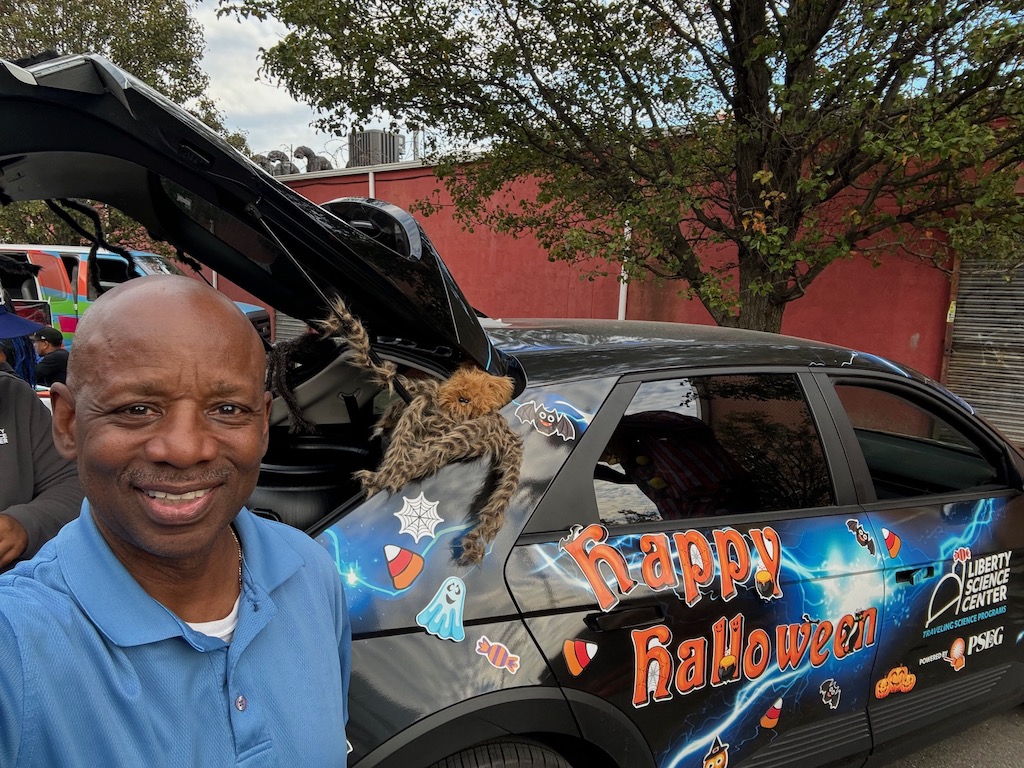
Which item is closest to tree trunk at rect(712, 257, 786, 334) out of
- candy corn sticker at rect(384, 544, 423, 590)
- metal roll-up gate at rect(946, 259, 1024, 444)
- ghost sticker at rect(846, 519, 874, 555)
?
metal roll-up gate at rect(946, 259, 1024, 444)

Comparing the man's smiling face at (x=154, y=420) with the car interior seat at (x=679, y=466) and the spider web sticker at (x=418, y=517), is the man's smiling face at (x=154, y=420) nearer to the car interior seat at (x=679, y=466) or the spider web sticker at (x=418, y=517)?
the spider web sticker at (x=418, y=517)

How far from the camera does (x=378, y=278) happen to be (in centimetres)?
163

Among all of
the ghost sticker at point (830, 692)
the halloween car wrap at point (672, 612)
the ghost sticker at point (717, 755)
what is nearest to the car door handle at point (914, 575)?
the halloween car wrap at point (672, 612)

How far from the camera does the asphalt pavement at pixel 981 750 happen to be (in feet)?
9.07

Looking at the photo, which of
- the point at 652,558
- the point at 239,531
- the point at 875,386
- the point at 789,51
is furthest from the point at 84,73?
the point at 789,51

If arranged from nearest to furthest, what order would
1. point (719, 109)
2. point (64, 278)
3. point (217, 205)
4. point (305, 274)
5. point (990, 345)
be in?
point (217, 205) < point (305, 274) < point (719, 109) < point (990, 345) < point (64, 278)

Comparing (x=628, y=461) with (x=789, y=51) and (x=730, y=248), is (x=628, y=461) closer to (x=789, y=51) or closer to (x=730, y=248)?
(x=789, y=51)

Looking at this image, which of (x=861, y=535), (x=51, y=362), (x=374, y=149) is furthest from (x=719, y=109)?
(x=374, y=149)

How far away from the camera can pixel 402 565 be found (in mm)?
1536

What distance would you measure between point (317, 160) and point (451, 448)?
14840mm

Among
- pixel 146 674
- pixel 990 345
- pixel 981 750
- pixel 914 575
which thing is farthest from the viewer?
pixel 990 345

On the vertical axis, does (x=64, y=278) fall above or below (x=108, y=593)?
above

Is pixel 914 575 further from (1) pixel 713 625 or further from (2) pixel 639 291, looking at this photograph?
(2) pixel 639 291

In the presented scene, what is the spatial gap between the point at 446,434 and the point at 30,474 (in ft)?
3.49
